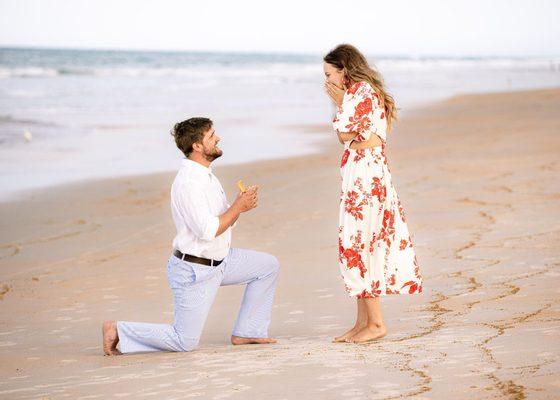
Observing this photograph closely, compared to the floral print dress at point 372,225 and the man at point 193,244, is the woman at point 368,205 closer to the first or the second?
the floral print dress at point 372,225

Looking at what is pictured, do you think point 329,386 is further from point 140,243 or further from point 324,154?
point 324,154

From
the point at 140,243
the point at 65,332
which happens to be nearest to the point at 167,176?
the point at 140,243

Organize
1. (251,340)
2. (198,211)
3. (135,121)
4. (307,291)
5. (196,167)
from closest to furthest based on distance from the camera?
(198,211), (196,167), (251,340), (307,291), (135,121)

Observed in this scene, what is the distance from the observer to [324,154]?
1488 centimetres

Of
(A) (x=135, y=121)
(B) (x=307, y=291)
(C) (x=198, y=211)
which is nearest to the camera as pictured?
(C) (x=198, y=211)

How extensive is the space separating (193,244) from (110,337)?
67 cm

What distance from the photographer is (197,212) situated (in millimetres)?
4609

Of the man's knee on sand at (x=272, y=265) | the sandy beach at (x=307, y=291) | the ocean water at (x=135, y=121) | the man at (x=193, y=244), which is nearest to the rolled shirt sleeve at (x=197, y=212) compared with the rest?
the man at (x=193, y=244)

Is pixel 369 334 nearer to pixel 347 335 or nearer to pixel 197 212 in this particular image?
pixel 347 335

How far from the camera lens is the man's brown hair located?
4715 millimetres

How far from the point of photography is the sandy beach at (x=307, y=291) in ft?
12.7

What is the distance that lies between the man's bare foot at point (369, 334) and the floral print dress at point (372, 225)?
172mm

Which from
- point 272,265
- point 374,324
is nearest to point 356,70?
point 272,265

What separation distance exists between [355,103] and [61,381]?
2009 mm
